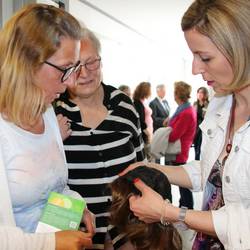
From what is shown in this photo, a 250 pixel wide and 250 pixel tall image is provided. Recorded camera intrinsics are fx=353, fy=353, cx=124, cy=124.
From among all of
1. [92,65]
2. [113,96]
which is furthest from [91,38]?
[113,96]

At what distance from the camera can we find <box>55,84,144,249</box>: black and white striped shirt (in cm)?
152

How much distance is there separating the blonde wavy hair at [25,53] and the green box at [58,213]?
0.27 meters

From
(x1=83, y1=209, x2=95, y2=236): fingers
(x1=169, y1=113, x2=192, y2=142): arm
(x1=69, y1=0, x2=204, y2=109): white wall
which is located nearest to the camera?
(x1=83, y1=209, x2=95, y2=236): fingers

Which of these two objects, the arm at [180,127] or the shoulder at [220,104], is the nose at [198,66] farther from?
the arm at [180,127]

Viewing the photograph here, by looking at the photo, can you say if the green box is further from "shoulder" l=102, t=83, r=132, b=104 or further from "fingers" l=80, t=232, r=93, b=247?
"shoulder" l=102, t=83, r=132, b=104

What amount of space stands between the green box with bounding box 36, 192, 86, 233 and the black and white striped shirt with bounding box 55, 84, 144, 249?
0.45 meters

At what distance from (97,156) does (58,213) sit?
50cm

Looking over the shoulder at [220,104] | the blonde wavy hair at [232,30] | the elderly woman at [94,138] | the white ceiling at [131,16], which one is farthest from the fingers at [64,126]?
the white ceiling at [131,16]

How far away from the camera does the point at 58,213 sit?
1063mm

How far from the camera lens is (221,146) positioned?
4.09 ft

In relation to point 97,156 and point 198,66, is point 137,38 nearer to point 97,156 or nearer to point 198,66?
point 97,156

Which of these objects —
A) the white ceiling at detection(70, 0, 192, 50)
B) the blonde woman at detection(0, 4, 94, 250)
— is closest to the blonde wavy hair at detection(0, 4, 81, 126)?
the blonde woman at detection(0, 4, 94, 250)

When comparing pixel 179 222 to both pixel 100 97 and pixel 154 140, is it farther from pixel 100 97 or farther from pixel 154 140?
pixel 154 140

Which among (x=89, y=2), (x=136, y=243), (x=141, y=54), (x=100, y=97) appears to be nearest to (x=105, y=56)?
(x=89, y=2)
